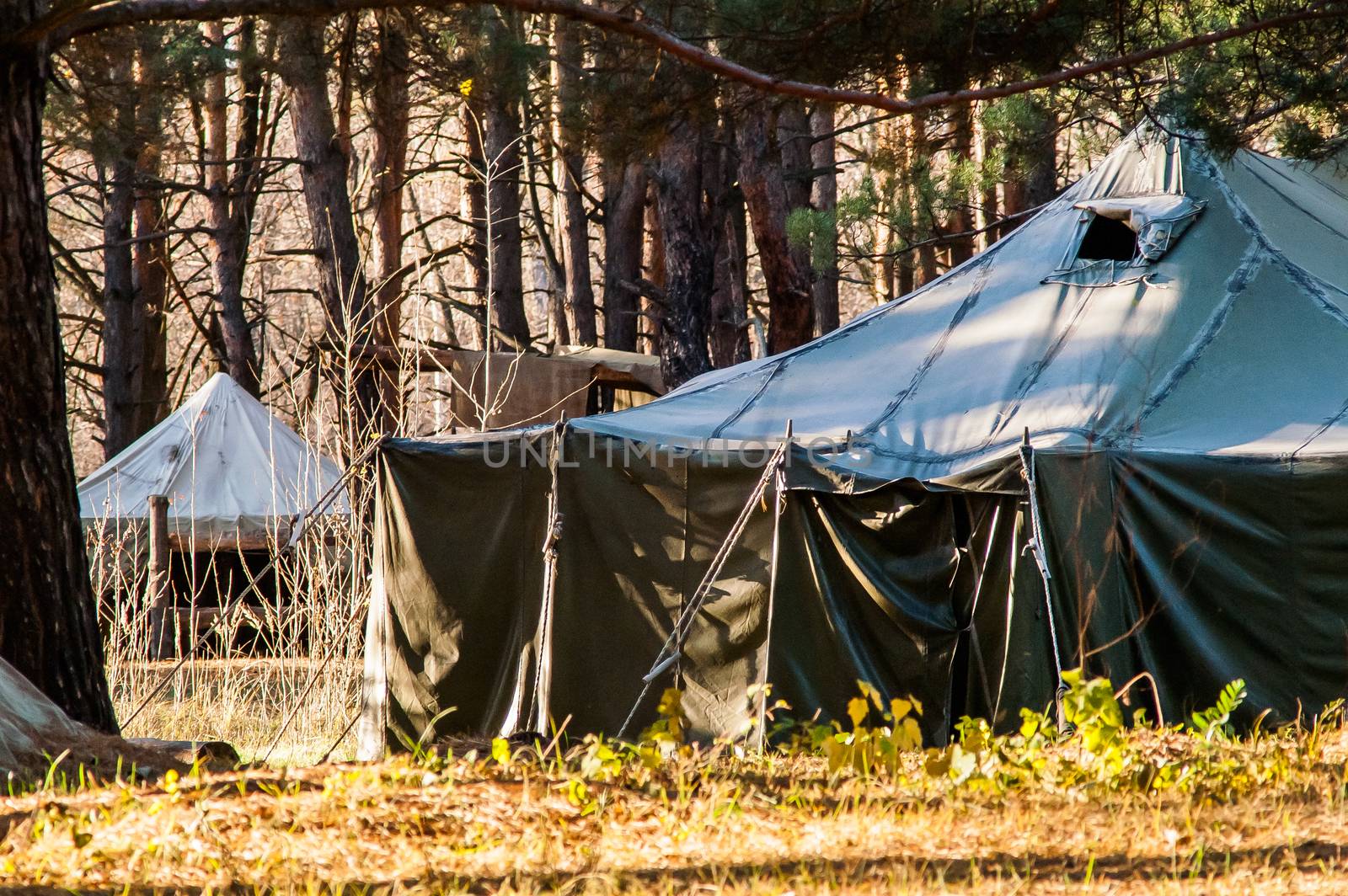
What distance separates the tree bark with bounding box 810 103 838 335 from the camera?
1164 centimetres

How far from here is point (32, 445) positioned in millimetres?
4902

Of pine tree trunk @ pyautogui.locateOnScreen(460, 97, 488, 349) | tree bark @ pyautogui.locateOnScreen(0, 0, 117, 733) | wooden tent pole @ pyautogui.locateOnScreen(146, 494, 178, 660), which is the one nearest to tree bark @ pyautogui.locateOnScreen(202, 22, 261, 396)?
pine tree trunk @ pyautogui.locateOnScreen(460, 97, 488, 349)

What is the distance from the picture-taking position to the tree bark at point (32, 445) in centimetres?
486

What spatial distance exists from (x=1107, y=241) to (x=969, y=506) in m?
2.11

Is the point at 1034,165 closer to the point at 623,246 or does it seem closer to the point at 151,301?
the point at 623,246

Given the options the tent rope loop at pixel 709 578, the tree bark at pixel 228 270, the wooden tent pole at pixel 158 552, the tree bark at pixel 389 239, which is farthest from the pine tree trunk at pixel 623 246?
the tent rope loop at pixel 709 578

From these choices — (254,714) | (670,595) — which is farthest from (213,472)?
(670,595)

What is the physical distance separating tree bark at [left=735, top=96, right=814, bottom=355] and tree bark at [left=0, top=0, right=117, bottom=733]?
7726mm

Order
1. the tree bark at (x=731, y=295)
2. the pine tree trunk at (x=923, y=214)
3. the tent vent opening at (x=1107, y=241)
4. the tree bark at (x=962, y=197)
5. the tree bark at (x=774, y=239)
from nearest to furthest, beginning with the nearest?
the tent vent opening at (x=1107, y=241)
the pine tree trunk at (x=923, y=214)
the tree bark at (x=962, y=197)
the tree bark at (x=774, y=239)
the tree bark at (x=731, y=295)

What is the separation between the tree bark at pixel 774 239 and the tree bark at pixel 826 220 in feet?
1.16

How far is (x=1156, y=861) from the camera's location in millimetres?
3471

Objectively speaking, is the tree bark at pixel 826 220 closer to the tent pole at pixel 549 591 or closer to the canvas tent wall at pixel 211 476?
the tent pole at pixel 549 591

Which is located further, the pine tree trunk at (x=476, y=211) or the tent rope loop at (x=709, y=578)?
the pine tree trunk at (x=476, y=211)

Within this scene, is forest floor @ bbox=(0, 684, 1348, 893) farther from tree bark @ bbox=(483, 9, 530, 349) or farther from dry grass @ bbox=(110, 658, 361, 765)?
tree bark @ bbox=(483, 9, 530, 349)
